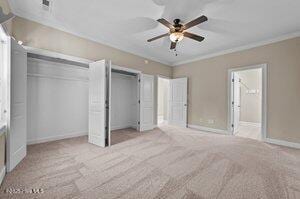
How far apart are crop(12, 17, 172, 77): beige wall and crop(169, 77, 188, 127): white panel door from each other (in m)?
2.00

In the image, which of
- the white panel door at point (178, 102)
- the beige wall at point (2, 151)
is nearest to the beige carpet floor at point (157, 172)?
the beige wall at point (2, 151)

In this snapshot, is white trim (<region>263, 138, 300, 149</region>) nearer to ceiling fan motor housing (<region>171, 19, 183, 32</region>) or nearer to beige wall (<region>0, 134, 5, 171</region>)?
ceiling fan motor housing (<region>171, 19, 183, 32</region>)

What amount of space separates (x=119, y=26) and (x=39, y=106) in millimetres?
2907

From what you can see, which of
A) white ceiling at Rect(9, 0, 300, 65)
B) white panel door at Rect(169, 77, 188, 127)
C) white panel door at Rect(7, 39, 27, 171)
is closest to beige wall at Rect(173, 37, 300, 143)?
white ceiling at Rect(9, 0, 300, 65)

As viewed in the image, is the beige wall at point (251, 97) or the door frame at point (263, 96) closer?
the door frame at point (263, 96)

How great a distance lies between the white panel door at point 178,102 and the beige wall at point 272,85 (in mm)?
716

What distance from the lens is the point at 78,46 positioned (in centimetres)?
362

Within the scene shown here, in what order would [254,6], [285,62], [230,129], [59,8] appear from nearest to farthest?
[254,6] → [59,8] → [285,62] → [230,129]

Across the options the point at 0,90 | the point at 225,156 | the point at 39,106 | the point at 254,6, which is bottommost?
the point at 225,156

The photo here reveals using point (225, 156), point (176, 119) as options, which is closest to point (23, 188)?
point (225, 156)

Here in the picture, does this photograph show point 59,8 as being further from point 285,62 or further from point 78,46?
point 285,62

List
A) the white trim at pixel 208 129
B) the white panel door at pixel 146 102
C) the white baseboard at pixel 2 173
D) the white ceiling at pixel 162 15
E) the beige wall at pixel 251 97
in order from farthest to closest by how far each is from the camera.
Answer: the beige wall at pixel 251 97, the white panel door at pixel 146 102, the white trim at pixel 208 129, the white ceiling at pixel 162 15, the white baseboard at pixel 2 173

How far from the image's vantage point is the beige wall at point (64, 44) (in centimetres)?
285

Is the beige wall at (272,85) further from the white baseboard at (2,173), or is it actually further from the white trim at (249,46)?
the white baseboard at (2,173)
